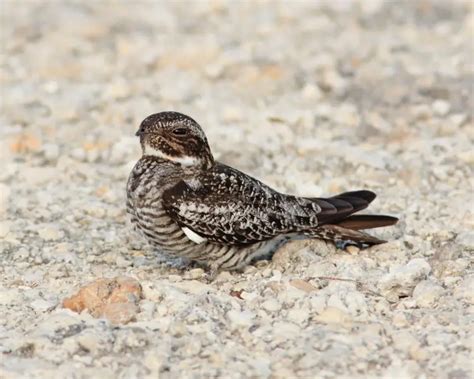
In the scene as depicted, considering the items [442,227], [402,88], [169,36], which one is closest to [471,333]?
[442,227]

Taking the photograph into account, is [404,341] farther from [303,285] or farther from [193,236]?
[193,236]

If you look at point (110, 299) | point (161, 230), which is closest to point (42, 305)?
point (110, 299)

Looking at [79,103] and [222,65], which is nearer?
[79,103]

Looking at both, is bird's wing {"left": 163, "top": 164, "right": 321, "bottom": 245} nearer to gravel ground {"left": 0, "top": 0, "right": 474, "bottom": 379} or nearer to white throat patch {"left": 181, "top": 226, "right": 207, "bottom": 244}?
white throat patch {"left": 181, "top": 226, "right": 207, "bottom": 244}

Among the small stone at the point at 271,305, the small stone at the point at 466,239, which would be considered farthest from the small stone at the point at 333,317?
the small stone at the point at 466,239

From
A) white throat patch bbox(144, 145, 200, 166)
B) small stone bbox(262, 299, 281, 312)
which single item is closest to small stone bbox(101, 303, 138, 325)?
small stone bbox(262, 299, 281, 312)

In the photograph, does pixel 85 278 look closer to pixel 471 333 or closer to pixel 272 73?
pixel 471 333

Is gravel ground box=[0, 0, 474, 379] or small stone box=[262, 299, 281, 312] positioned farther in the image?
small stone box=[262, 299, 281, 312]
